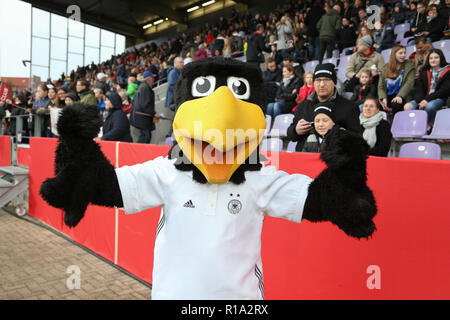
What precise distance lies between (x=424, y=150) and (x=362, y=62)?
91.9 inches

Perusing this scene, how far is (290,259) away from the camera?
2268 millimetres

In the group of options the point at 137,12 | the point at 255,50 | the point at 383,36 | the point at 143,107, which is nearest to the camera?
the point at 143,107

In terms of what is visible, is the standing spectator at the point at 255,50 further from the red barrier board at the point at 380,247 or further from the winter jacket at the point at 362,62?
the red barrier board at the point at 380,247

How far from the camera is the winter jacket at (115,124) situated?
5.01 meters

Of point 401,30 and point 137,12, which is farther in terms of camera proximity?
point 137,12

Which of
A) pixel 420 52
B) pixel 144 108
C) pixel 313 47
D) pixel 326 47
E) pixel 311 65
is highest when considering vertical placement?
pixel 313 47

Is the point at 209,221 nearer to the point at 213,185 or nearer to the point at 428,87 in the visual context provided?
the point at 213,185

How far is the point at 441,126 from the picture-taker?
431 centimetres

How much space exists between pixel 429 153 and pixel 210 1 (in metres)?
19.3

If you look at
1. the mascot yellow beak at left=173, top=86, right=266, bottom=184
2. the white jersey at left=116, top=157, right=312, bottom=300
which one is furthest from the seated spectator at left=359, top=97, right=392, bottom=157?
the mascot yellow beak at left=173, top=86, right=266, bottom=184

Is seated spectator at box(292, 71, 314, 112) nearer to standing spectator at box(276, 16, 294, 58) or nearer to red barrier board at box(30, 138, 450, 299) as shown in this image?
red barrier board at box(30, 138, 450, 299)

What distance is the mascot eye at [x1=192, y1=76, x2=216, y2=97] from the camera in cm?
140

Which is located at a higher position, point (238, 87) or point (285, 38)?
point (285, 38)

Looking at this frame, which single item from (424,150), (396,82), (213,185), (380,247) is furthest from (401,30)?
(213,185)
